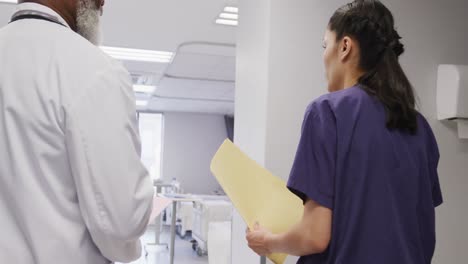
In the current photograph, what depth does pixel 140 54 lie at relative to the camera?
5.45 meters

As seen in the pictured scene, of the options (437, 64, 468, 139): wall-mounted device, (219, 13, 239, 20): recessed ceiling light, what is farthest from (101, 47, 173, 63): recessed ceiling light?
(437, 64, 468, 139): wall-mounted device

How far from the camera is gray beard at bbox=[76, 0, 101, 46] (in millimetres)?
1071

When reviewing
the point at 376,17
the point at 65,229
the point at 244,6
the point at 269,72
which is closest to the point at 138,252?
the point at 65,229

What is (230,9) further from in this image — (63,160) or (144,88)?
(144,88)

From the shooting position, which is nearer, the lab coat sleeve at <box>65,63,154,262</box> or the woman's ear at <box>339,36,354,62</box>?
the lab coat sleeve at <box>65,63,154,262</box>

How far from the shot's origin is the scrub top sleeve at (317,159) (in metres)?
0.94

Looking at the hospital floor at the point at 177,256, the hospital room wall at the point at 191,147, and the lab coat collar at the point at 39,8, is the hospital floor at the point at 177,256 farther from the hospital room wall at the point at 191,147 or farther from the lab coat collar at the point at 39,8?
the lab coat collar at the point at 39,8

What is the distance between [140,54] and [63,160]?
4721mm

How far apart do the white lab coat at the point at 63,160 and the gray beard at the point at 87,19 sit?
6.1 inches

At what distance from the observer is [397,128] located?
0.98 m

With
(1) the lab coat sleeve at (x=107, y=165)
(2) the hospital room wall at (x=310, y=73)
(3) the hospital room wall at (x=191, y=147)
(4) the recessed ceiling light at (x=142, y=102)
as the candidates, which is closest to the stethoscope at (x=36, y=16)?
(1) the lab coat sleeve at (x=107, y=165)

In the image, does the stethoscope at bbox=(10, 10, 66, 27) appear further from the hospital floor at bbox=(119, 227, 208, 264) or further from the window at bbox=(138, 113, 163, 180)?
the window at bbox=(138, 113, 163, 180)

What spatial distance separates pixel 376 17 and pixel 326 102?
24 cm

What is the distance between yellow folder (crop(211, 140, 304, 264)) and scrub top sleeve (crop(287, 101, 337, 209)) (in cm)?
20
